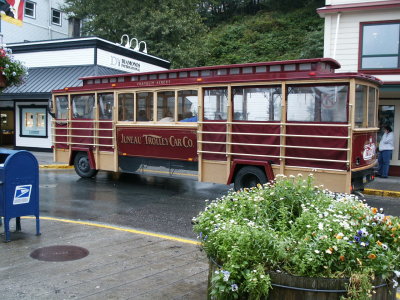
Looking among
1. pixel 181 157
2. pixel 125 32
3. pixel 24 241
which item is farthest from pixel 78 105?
pixel 125 32

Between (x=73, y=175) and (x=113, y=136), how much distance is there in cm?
314

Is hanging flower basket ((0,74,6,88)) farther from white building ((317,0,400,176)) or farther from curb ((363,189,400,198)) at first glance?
white building ((317,0,400,176))

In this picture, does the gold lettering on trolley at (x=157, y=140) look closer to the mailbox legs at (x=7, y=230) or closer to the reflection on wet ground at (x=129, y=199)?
the reflection on wet ground at (x=129, y=199)

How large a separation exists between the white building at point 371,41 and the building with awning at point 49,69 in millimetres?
10164

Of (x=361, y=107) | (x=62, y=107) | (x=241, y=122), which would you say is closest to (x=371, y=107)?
(x=361, y=107)

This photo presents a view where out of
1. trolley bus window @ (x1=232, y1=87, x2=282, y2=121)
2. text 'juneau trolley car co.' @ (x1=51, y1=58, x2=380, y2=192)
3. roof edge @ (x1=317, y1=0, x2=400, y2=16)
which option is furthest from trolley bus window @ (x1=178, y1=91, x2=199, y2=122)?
roof edge @ (x1=317, y1=0, x2=400, y2=16)

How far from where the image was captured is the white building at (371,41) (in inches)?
531

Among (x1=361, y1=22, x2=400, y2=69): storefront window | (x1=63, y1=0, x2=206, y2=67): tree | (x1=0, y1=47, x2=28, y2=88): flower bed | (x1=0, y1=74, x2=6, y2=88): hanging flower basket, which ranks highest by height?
(x1=63, y1=0, x2=206, y2=67): tree

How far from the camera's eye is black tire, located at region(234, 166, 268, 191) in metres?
9.59

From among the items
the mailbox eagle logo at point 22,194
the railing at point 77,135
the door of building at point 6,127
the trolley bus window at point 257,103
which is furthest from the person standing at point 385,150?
the door of building at point 6,127

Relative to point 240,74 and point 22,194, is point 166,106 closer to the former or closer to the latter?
point 240,74

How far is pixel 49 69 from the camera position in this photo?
20500mm

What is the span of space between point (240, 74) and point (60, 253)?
5.74 meters

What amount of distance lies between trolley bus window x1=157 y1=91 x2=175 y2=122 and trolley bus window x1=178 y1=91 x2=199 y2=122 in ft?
0.80
